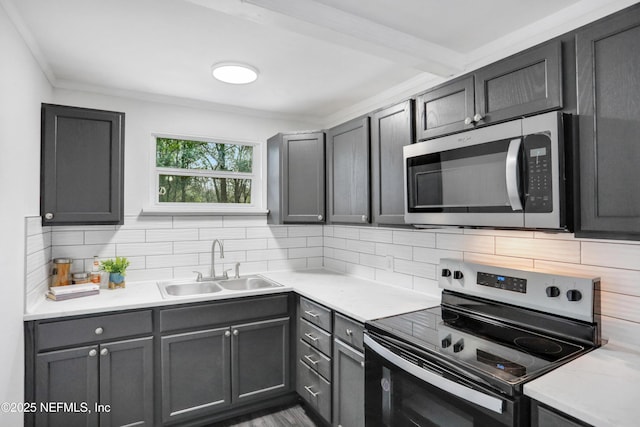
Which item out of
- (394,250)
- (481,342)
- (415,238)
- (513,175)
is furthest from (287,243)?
(513,175)

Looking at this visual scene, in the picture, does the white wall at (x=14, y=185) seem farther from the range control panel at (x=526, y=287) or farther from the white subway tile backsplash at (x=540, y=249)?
the white subway tile backsplash at (x=540, y=249)

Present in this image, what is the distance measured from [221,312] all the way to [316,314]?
0.65 m

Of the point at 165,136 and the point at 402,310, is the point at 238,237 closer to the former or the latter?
the point at 165,136

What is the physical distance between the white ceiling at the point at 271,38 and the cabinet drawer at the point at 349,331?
1.46 metres

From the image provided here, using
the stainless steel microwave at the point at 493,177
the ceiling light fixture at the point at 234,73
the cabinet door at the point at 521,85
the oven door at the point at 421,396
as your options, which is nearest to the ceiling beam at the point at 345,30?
the cabinet door at the point at 521,85

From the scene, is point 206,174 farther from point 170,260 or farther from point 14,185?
point 14,185

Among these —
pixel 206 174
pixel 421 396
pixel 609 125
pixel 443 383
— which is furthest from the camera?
pixel 206 174

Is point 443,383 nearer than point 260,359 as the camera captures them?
Yes

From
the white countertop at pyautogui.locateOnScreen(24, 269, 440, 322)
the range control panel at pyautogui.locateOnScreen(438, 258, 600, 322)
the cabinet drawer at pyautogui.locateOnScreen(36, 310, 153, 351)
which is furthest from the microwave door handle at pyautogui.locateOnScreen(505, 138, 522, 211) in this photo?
the cabinet drawer at pyautogui.locateOnScreen(36, 310, 153, 351)

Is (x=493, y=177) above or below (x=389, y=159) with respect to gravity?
below

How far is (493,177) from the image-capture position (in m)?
1.52

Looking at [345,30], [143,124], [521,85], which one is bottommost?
[521,85]

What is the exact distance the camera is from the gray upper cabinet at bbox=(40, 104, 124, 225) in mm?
2158

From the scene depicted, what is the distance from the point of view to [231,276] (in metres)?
3.03
